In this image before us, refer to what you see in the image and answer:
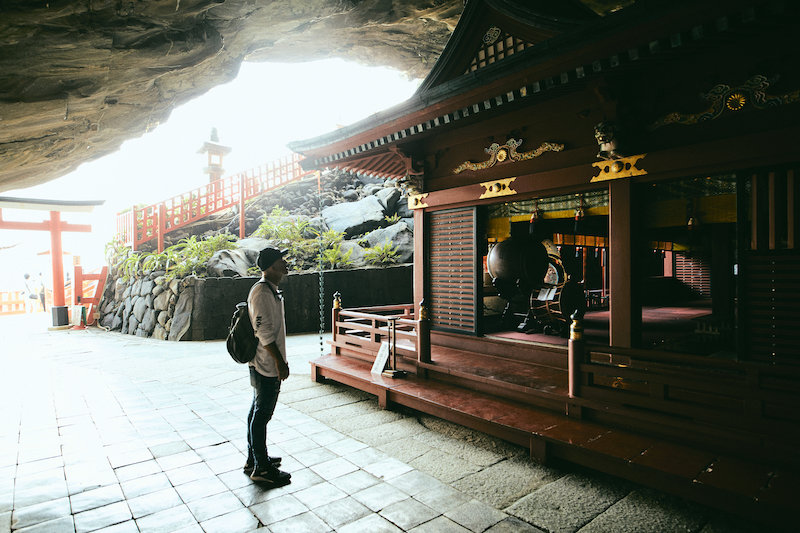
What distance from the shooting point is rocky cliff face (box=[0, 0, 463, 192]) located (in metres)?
5.10

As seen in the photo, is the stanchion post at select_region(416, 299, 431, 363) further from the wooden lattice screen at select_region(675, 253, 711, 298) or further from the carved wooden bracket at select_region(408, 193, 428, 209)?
the wooden lattice screen at select_region(675, 253, 711, 298)

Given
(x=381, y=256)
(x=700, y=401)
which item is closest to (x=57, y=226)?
(x=381, y=256)

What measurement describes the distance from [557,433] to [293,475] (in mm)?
2669

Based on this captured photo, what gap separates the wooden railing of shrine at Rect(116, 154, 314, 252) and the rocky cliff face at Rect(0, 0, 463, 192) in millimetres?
5022

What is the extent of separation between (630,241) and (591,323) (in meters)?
5.03

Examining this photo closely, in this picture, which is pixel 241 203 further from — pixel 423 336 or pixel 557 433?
pixel 557 433

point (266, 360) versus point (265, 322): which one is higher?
point (265, 322)

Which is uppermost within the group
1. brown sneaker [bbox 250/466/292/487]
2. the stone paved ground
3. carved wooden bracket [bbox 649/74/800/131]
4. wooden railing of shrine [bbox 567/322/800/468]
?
carved wooden bracket [bbox 649/74/800/131]

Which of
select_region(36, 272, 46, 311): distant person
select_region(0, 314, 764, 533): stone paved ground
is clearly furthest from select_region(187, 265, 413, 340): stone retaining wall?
select_region(36, 272, 46, 311): distant person

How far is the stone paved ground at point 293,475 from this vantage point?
322 cm

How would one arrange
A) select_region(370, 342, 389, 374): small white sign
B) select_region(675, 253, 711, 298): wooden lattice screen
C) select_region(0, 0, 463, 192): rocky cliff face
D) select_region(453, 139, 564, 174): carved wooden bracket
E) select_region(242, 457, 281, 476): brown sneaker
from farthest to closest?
select_region(675, 253, 711, 298): wooden lattice screen < select_region(370, 342, 389, 374): small white sign < select_region(453, 139, 564, 174): carved wooden bracket < select_region(0, 0, 463, 192): rocky cliff face < select_region(242, 457, 281, 476): brown sneaker

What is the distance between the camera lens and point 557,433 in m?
4.04

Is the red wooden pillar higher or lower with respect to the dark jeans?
higher

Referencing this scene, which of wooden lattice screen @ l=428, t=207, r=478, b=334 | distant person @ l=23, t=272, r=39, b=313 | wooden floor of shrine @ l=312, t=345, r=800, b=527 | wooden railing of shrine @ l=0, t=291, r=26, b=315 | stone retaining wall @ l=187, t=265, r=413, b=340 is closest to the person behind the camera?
wooden floor of shrine @ l=312, t=345, r=800, b=527
